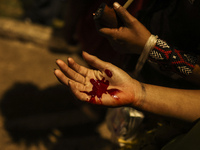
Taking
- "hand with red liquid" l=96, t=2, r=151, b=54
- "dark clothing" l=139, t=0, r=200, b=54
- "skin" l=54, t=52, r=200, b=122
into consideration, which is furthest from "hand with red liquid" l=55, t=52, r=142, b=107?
"dark clothing" l=139, t=0, r=200, b=54

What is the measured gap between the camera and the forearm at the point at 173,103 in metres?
0.97

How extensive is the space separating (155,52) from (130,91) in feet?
0.85

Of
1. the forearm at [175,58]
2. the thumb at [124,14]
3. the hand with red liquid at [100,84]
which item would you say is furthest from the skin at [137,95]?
the thumb at [124,14]

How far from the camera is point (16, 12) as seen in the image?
3.12m

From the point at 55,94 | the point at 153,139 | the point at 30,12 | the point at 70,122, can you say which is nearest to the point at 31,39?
the point at 30,12

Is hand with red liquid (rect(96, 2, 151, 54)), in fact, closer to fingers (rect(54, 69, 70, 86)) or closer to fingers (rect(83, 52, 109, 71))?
fingers (rect(83, 52, 109, 71))

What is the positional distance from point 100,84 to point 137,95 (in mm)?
206

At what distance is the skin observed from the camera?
3.16 ft

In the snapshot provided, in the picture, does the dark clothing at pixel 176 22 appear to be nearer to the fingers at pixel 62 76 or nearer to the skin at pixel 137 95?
the skin at pixel 137 95

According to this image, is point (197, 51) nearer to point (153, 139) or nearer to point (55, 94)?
point (153, 139)

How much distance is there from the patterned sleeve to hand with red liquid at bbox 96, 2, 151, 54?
0.08m

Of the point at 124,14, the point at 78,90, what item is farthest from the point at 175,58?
the point at 78,90

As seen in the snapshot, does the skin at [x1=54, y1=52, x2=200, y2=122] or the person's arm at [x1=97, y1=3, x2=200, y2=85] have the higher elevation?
the person's arm at [x1=97, y1=3, x2=200, y2=85]

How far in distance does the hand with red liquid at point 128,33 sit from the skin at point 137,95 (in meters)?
0.18
